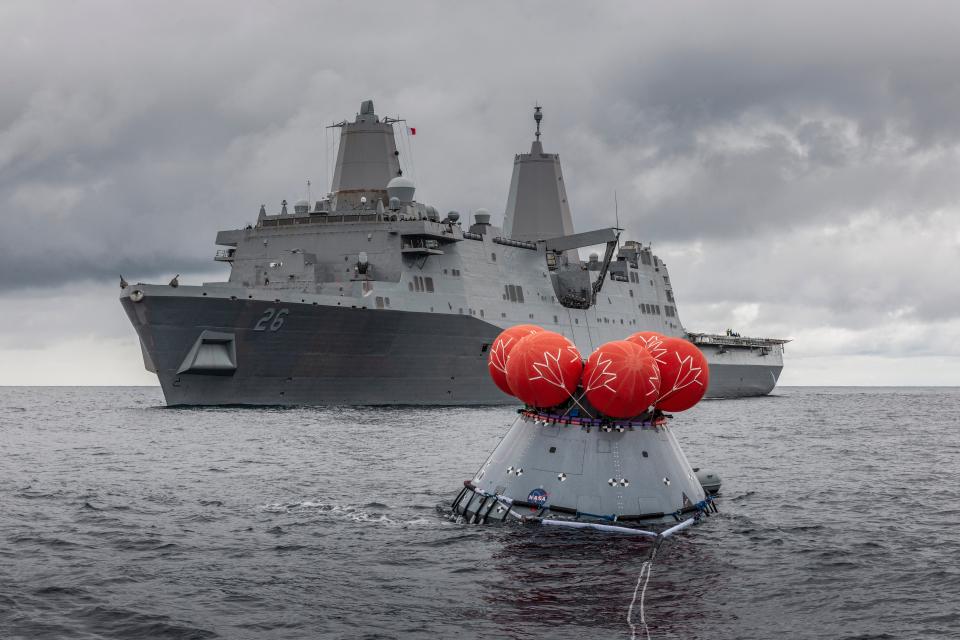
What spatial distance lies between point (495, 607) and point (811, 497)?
42.0ft

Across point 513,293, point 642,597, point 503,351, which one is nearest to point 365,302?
point 513,293

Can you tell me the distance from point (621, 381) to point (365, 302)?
3183cm

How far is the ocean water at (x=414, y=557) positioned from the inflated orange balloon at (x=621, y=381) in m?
2.17

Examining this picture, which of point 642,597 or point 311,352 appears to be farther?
point 311,352

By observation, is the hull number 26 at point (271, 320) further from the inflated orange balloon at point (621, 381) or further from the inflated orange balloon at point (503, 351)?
the inflated orange balloon at point (621, 381)

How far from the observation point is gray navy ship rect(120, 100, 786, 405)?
43844 millimetres

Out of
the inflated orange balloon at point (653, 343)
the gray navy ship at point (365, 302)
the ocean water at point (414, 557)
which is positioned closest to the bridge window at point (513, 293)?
the gray navy ship at point (365, 302)

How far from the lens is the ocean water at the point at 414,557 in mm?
12258

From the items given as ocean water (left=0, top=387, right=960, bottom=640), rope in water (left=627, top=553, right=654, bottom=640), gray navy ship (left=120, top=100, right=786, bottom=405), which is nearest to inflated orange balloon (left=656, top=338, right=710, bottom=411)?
ocean water (left=0, top=387, right=960, bottom=640)

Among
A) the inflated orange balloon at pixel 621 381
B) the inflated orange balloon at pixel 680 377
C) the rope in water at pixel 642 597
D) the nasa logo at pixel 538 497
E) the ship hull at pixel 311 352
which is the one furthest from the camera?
the ship hull at pixel 311 352

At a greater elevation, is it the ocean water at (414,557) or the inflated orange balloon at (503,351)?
the inflated orange balloon at (503,351)

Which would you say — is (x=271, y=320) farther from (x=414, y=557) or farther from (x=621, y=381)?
(x=621, y=381)

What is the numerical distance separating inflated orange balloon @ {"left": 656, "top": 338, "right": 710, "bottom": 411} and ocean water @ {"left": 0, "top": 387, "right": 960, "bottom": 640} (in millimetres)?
2328

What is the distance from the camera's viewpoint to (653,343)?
18469mm
